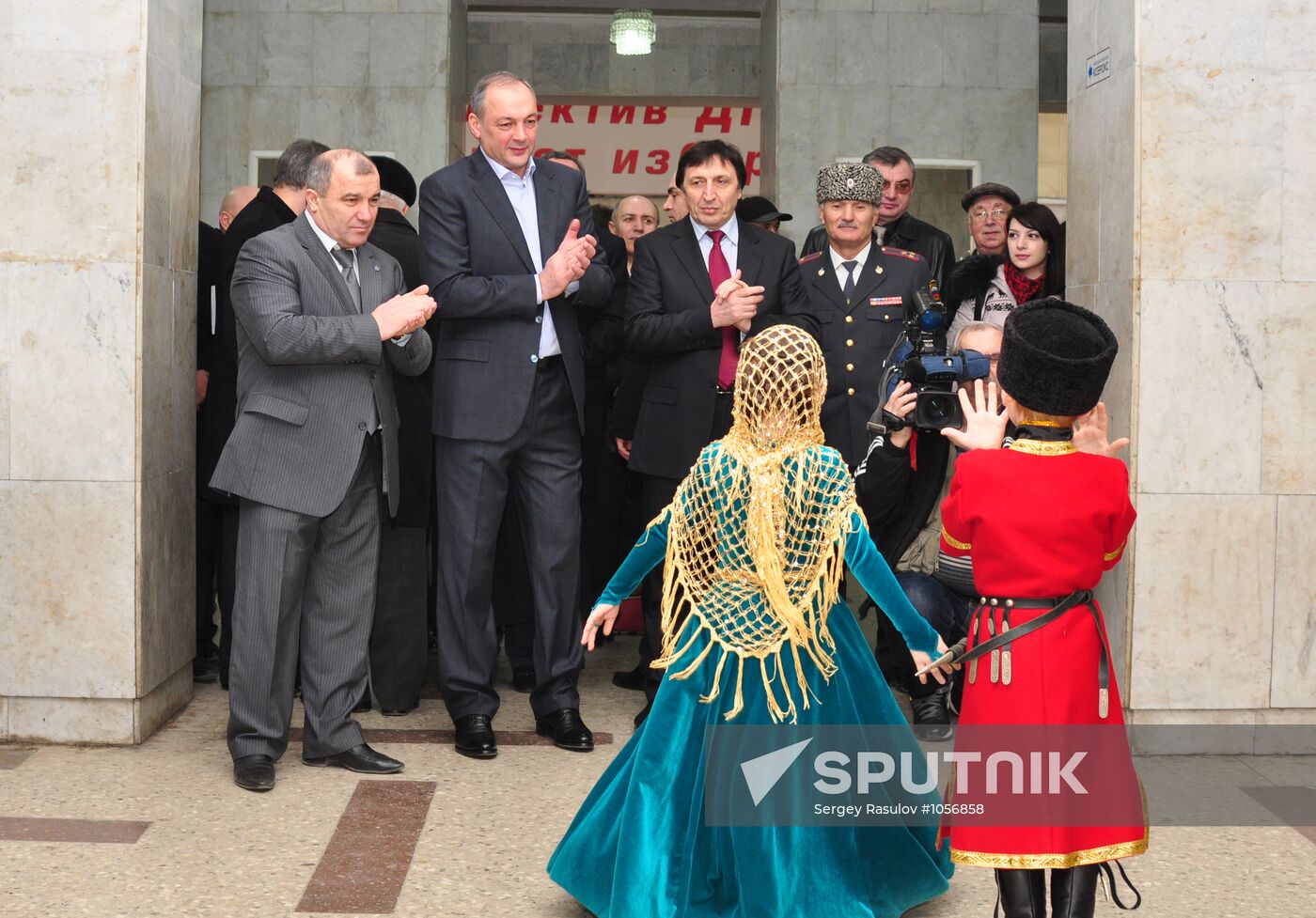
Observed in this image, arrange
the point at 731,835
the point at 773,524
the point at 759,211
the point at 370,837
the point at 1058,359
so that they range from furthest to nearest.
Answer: the point at 759,211, the point at 370,837, the point at 773,524, the point at 731,835, the point at 1058,359

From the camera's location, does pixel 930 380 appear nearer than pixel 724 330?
Yes

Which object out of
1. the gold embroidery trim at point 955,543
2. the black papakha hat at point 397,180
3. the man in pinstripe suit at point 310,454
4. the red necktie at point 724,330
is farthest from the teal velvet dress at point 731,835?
the black papakha hat at point 397,180

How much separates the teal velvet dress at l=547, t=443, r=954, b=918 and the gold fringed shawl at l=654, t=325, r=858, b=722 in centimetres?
3

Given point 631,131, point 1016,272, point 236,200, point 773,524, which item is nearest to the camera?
point 773,524

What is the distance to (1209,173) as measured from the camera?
4926mm

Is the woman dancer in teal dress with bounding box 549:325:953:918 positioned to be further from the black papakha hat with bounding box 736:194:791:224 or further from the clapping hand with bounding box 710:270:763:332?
the black papakha hat with bounding box 736:194:791:224

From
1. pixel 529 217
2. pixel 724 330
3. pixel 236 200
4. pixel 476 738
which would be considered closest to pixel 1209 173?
pixel 724 330

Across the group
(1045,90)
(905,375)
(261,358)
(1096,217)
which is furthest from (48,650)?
(1045,90)

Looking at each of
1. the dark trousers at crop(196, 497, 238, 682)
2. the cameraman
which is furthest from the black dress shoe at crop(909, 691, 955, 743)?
the dark trousers at crop(196, 497, 238, 682)

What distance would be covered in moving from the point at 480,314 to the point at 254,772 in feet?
4.96

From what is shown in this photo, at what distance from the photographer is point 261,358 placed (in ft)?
15.1

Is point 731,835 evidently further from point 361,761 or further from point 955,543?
point 361,761

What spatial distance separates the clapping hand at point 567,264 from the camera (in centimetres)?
475

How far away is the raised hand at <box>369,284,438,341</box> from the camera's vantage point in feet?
14.8
